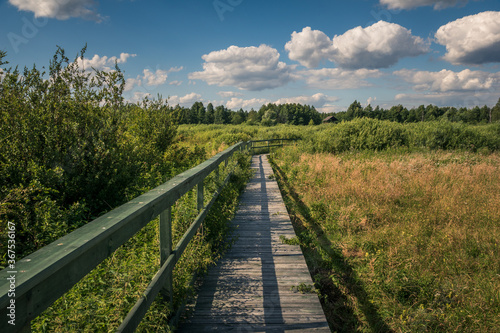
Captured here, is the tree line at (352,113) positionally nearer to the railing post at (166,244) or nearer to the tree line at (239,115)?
the tree line at (239,115)

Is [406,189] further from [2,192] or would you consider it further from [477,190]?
[2,192]

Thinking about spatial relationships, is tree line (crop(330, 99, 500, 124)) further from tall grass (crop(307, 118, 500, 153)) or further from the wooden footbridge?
the wooden footbridge

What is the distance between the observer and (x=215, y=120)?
92.3 metres

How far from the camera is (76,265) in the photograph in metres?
1.14

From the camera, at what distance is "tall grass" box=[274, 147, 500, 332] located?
3.52m

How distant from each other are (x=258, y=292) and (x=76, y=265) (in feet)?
7.24

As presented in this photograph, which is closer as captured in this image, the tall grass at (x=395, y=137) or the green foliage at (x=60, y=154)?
the green foliage at (x=60, y=154)

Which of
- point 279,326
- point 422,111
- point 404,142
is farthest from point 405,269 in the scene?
point 422,111

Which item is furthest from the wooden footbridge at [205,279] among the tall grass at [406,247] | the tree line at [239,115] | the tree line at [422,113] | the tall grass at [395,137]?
the tree line at [422,113]

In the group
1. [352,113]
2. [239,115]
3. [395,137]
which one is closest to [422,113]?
[352,113]

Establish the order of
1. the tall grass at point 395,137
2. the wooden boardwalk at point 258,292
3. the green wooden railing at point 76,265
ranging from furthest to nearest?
the tall grass at point 395,137 < the wooden boardwalk at point 258,292 < the green wooden railing at point 76,265

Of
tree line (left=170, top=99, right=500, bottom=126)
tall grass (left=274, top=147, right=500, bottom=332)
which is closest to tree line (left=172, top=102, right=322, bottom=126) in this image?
tree line (left=170, top=99, right=500, bottom=126)

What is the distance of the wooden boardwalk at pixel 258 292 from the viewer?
247cm

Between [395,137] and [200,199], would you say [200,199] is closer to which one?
[200,199]
